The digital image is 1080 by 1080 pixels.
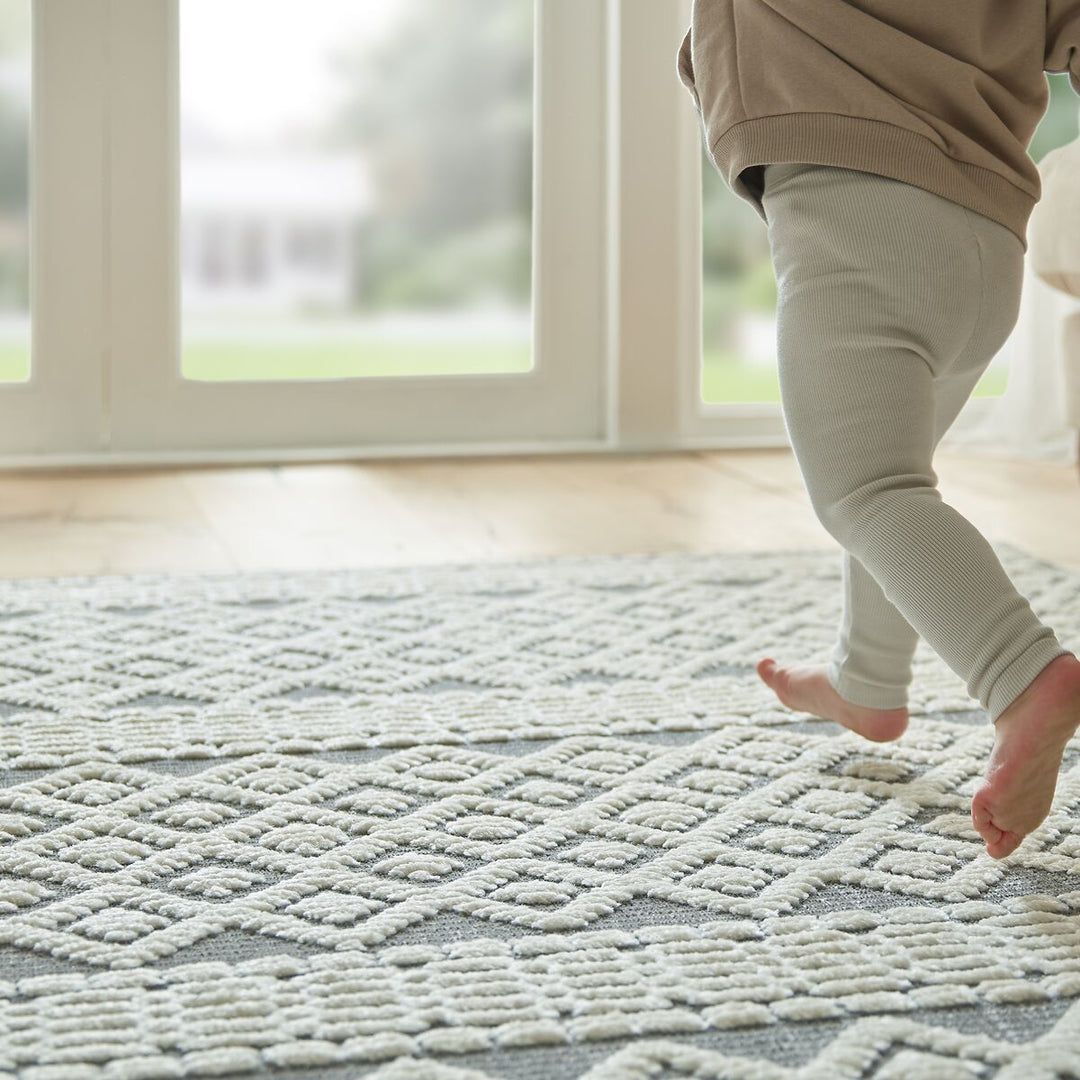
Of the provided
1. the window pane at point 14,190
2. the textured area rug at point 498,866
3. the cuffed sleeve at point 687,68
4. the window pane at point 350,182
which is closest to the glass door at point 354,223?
the window pane at point 350,182

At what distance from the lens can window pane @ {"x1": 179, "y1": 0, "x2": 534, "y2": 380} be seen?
258 centimetres

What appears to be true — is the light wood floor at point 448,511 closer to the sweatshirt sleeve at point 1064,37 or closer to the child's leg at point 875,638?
the child's leg at point 875,638

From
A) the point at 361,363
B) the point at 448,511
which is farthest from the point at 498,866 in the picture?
the point at 361,363

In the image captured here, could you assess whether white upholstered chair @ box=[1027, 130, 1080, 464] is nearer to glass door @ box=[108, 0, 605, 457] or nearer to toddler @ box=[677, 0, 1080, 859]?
toddler @ box=[677, 0, 1080, 859]

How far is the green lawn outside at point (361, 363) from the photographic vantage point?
261cm

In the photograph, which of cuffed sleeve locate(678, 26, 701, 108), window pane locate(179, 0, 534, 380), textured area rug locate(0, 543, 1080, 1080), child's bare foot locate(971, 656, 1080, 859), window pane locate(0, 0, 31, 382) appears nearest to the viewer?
textured area rug locate(0, 543, 1080, 1080)

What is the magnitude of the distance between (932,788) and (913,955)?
0.90ft

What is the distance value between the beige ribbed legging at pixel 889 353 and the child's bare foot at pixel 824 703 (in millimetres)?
225

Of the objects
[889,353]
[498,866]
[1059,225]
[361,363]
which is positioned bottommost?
[498,866]

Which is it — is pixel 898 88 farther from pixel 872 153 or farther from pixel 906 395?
pixel 906 395

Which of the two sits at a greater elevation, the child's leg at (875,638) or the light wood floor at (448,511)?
the child's leg at (875,638)

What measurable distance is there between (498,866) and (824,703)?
1.10 ft

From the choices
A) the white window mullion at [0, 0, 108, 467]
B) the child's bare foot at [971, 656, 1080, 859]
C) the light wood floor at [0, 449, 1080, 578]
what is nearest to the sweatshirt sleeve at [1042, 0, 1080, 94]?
the child's bare foot at [971, 656, 1080, 859]

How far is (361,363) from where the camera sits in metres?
2.69
